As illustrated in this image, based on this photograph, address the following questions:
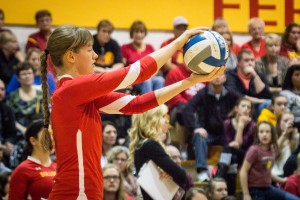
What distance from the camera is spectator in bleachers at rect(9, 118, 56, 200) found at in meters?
5.04

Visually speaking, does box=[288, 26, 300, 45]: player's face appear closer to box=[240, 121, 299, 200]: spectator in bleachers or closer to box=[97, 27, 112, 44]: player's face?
box=[97, 27, 112, 44]: player's face

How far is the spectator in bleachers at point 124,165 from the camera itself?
24.1ft

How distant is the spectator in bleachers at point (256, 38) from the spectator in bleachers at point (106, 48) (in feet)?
6.65

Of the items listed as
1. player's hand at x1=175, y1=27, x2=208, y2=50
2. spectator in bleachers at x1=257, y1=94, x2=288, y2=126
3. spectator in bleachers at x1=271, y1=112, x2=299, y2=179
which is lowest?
spectator in bleachers at x1=271, y1=112, x2=299, y2=179

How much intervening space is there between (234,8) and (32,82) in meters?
4.48

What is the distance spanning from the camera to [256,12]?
1200 centimetres

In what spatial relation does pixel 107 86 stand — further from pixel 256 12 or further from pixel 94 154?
pixel 256 12

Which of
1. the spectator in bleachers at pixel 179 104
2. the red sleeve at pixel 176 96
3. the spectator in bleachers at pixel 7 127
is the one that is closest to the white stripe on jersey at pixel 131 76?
the spectator in bleachers at pixel 7 127

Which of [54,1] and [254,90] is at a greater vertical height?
[54,1]

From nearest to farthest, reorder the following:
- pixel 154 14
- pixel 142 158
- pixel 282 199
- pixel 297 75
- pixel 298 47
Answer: pixel 142 158, pixel 282 199, pixel 297 75, pixel 298 47, pixel 154 14

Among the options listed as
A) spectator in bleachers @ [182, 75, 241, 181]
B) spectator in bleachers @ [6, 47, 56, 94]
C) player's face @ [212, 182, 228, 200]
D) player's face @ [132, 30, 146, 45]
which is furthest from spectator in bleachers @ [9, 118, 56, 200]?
player's face @ [132, 30, 146, 45]

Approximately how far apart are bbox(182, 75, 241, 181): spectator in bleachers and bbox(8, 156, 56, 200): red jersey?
12.8ft

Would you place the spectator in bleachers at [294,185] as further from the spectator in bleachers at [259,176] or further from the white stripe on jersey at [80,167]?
the white stripe on jersey at [80,167]

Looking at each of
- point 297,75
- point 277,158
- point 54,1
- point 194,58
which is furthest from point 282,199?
point 54,1
